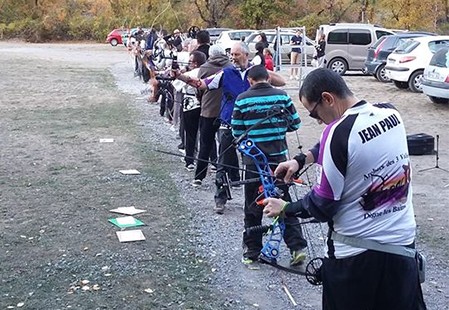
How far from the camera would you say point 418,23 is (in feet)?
136

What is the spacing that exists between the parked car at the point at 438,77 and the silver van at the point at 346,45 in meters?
9.19

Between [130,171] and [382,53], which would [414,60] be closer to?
[382,53]

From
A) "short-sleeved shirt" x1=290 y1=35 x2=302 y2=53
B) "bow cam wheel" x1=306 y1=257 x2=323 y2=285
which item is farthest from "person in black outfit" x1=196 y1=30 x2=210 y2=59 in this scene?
"short-sleeved shirt" x1=290 y1=35 x2=302 y2=53

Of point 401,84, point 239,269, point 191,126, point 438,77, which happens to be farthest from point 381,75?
point 239,269

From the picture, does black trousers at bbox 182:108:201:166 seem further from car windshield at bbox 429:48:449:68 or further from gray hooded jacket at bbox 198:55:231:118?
car windshield at bbox 429:48:449:68

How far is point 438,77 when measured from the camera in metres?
15.4

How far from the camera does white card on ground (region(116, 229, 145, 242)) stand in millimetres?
6590

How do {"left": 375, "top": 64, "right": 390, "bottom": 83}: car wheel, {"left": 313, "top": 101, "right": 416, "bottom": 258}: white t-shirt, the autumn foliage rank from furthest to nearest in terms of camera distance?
the autumn foliage < {"left": 375, "top": 64, "right": 390, "bottom": 83}: car wheel < {"left": 313, "top": 101, "right": 416, "bottom": 258}: white t-shirt

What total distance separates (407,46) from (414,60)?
33.6 inches

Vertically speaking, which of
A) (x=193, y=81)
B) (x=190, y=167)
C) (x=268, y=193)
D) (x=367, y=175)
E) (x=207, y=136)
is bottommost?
(x=190, y=167)

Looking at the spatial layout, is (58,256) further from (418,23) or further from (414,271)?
(418,23)

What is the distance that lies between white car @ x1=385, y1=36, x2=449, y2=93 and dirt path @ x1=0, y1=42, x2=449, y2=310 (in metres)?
4.94

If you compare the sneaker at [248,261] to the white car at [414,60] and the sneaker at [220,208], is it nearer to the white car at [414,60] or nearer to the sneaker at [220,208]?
the sneaker at [220,208]

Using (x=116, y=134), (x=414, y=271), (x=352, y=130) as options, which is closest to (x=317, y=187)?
(x=352, y=130)
